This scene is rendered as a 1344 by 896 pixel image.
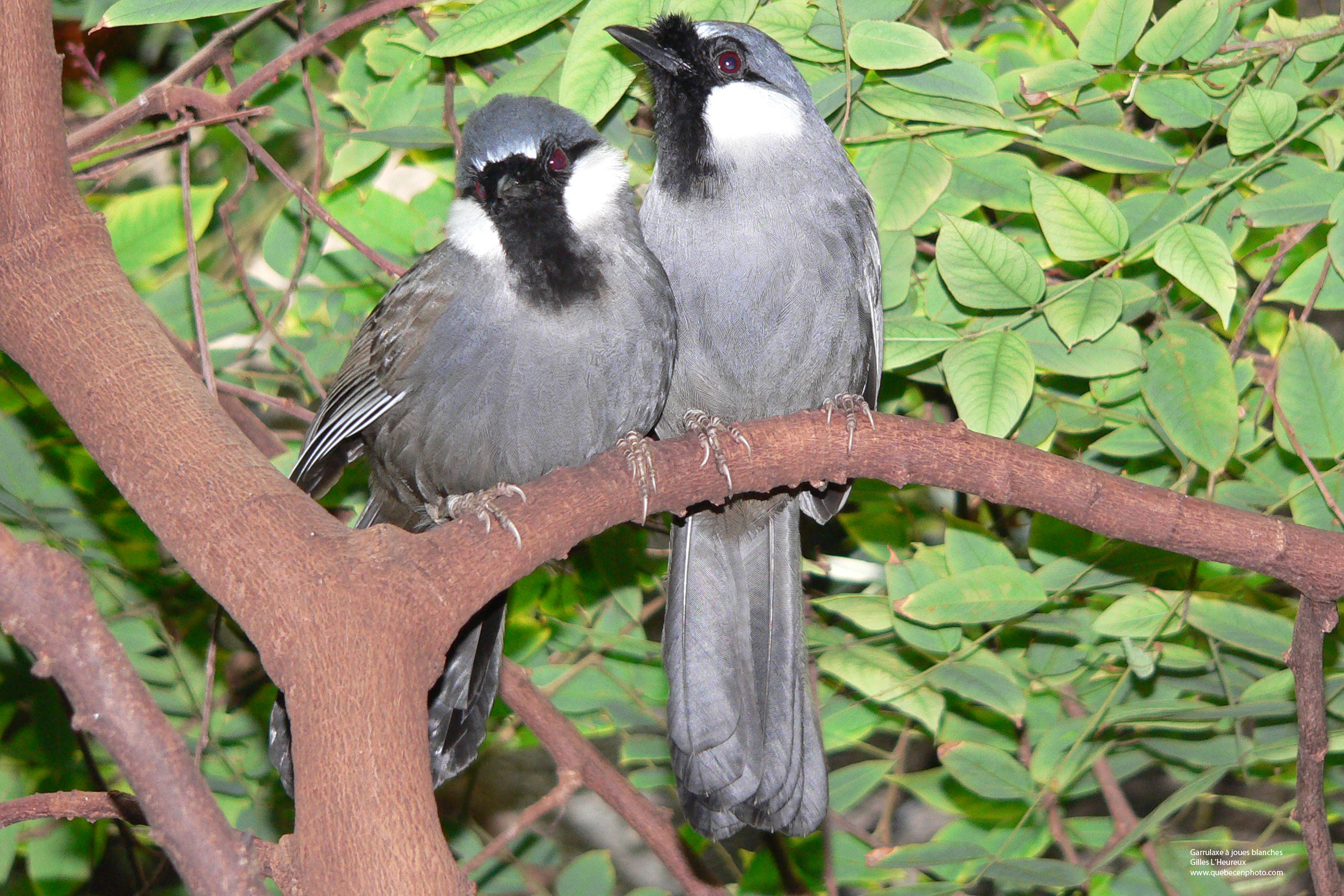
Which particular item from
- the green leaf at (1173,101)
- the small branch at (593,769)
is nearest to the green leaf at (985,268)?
the green leaf at (1173,101)

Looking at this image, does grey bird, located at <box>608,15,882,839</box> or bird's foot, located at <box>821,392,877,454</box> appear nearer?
bird's foot, located at <box>821,392,877,454</box>

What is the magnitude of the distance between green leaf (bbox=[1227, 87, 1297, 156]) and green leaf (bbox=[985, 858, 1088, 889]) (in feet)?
5.83

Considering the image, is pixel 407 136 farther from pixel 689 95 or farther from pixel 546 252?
pixel 689 95

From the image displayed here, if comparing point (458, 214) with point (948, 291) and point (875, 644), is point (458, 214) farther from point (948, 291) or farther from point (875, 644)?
point (875, 644)

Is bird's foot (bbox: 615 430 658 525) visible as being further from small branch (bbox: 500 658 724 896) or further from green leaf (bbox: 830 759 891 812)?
green leaf (bbox: 830 759 891 812)

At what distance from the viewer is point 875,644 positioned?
3.48m

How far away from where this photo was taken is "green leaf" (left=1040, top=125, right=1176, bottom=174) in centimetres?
299

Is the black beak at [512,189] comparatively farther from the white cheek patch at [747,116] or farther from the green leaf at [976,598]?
the green leaf at [976,598]

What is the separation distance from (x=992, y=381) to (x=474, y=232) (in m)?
1.33

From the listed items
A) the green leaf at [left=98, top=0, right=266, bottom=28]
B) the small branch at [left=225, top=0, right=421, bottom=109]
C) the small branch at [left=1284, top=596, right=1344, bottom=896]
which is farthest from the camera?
the small branch at [left=225, top=0, right=421, bottom=109]

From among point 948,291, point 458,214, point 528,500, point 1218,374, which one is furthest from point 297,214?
point 1218,374

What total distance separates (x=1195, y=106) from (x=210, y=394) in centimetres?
240

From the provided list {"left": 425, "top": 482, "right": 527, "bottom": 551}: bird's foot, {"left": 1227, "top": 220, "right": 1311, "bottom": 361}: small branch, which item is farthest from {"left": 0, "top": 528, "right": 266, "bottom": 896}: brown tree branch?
{"left": 1227, "top": 220, "right": 1311, "bottom": 361}: small branch

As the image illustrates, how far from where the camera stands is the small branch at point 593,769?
3449 millimetres
